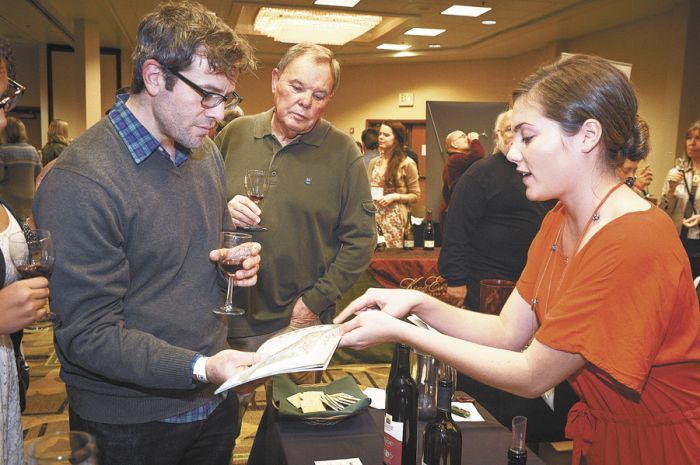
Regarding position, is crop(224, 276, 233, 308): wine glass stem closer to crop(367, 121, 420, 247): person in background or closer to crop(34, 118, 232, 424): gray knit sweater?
crop(34, 118, 232, 424): gray knit sweater

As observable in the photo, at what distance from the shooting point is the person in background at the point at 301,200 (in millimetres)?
2719

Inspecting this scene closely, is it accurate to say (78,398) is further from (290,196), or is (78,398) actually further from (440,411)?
(290,196)

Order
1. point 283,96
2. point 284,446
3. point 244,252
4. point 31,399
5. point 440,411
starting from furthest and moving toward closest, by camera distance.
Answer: point 31,399, point 283,96, point 244,252, point 284,446, point 440,411

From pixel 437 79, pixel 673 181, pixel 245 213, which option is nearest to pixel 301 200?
pixel 245 213

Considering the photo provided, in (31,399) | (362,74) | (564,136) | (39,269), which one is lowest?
(31,399)

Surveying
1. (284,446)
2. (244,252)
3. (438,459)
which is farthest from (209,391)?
(438,459)

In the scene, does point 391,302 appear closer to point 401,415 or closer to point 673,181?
point 401,415

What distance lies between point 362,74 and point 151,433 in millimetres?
14152

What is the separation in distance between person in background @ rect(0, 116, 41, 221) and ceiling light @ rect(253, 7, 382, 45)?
3.94 metres

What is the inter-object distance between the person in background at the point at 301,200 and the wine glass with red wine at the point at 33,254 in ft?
3.57

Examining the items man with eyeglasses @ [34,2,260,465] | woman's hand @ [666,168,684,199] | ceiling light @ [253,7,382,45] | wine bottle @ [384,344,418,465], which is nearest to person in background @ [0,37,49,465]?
man with eyeglasses @ [34,2,260,465]

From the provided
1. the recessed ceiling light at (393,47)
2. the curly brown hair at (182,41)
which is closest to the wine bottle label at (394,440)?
the curly brown hair at (182,41)

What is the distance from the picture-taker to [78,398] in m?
1.71

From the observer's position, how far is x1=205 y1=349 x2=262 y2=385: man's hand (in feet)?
4.96
